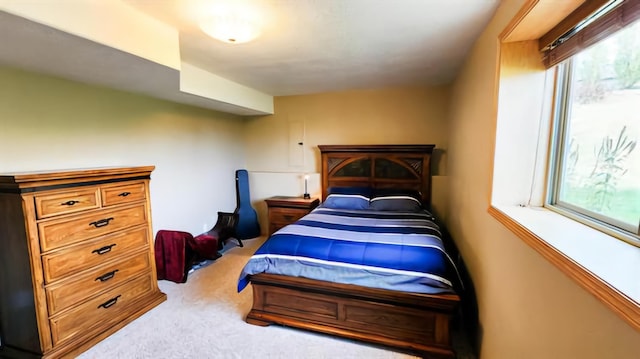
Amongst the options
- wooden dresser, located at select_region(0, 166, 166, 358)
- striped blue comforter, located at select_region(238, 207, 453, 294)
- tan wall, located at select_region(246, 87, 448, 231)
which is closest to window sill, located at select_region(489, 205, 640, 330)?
striped blue comforter, located at select_region(238, 207, 453, 294)

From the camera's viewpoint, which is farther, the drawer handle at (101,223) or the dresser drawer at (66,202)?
the drawer handle at (101,223)

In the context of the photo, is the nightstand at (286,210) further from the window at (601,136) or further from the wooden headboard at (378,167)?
the window at (601,136)

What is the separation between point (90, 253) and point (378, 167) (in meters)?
3.23

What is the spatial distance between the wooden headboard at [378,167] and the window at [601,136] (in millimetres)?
2231

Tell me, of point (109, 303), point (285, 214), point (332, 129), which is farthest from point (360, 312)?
point (332, 129)

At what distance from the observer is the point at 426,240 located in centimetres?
221

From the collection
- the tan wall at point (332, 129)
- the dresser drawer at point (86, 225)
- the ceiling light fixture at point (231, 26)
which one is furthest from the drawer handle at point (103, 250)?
the tan wall at point (332, 129)

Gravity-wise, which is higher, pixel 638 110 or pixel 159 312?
pixel 638 110

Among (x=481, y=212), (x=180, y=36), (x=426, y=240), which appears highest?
(x=180, y=36)

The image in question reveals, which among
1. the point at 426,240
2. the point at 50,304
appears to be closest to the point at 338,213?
the point at 426,240

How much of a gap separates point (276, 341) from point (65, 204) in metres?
1.77

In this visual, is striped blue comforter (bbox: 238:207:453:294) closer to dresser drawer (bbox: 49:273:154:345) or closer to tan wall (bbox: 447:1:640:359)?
tan wall (bbox: 447:1:640:359)

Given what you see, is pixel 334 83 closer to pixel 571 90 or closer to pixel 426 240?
pixel 426 240

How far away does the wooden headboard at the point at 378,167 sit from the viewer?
12.1 ft
